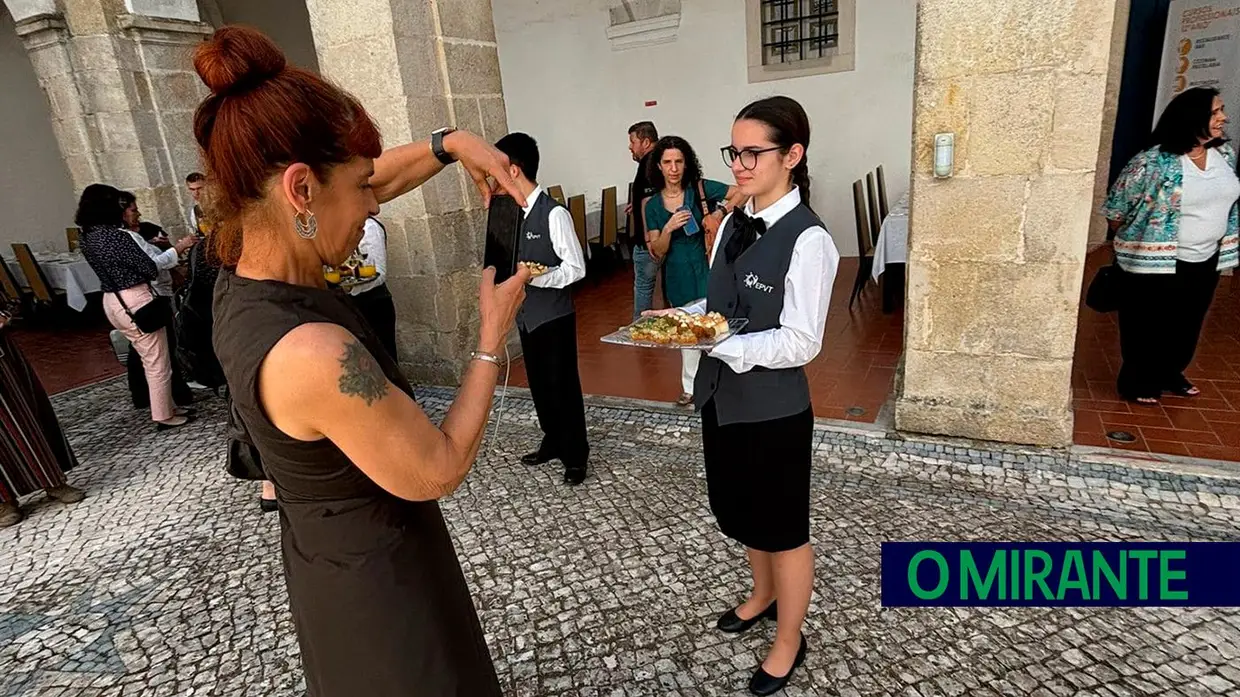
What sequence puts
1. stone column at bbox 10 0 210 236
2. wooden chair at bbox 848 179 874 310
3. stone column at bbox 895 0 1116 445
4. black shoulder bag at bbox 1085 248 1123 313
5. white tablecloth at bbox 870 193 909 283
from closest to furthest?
stone column at bbox 895 0 1116 445 < black shoulder bag at bbox 1085 248 1123 313 < white tablecloth at bbox 870 193 909 283 < stone column at bbox 10 0 210 236 < wooden chair at bbox 848 179 874 310

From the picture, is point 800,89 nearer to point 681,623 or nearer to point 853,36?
point 853,36

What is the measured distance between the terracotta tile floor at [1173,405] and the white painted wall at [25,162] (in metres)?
12.9

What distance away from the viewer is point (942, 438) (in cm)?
385

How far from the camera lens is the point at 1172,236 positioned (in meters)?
3.78

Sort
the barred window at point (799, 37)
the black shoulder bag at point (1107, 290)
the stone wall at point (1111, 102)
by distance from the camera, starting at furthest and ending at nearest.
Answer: the barred window at point (799, 37) < the stone wall at point (1111, 102) < the black shoulder bag at point (1107, 290)

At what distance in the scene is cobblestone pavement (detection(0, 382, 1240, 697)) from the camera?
238cm

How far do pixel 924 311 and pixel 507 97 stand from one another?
8609mm

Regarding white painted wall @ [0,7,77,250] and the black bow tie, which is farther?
white painted wall @ [0,7,77,250]

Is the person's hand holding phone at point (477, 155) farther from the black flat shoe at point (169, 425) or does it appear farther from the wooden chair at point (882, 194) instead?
the wooden chair at point (882, 194)

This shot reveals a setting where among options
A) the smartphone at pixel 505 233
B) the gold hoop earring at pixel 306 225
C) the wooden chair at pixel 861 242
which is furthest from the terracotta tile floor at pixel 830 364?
the gold hoop earring at pixel 306 225

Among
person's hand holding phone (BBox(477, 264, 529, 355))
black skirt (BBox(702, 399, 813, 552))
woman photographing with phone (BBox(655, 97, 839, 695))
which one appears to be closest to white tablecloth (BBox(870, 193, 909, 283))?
woman photographing with phone (BBox(655, 97, 839, 695))

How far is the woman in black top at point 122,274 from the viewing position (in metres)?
4.50

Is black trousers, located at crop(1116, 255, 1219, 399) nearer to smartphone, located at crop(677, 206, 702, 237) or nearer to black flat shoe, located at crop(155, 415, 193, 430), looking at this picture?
smartphone, located at crop(677, 206, 702, 237)

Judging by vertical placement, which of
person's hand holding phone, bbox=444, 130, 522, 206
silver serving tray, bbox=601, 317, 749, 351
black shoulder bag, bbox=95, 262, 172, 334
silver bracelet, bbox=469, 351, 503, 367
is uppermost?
person's hand holding phone, bbox=444, 130, 522, 206
